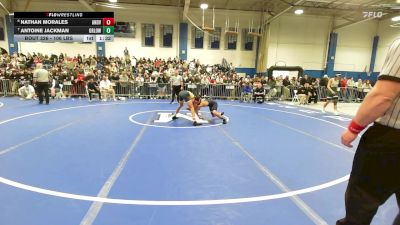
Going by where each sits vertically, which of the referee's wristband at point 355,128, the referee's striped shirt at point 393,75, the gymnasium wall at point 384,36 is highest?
the gymnasium wall at point 384,36

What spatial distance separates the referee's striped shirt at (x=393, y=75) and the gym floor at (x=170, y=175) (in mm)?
1743

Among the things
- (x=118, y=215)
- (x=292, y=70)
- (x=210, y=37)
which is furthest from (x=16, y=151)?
(x=292, y=70)

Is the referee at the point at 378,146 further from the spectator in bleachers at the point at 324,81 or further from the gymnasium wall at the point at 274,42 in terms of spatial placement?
the gymnasium wall at the point at 274,42

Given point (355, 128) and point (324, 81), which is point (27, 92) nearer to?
point (355, 128)

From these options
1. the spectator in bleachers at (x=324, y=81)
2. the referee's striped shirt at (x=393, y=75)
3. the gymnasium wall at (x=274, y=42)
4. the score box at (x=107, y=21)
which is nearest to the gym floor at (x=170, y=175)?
the referee's striped shirt at (x=393, y=75)

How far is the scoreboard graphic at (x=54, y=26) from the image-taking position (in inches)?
416

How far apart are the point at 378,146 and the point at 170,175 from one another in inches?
123

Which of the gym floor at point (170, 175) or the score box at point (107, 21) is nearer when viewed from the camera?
the gym floor at point (170, 175)

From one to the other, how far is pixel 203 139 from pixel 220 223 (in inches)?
144

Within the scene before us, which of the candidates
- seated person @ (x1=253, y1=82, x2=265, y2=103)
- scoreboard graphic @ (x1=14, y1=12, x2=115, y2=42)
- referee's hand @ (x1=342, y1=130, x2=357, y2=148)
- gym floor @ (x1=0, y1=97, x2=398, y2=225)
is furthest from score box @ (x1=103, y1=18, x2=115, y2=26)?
referee's hand @ (x1=342, y1=130, x2=357, y2=148)

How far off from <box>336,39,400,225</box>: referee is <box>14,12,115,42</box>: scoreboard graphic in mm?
10746

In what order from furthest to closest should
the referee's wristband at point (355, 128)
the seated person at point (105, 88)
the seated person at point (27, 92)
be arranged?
1. the seated person at point (105, 88)
2. the seated person at point (27, 92)
3. the referee's wristband at point (355, 128)

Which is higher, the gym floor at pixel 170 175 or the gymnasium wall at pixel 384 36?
the gymnasium wall at pixel 384 36

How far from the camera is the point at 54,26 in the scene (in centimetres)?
1055
